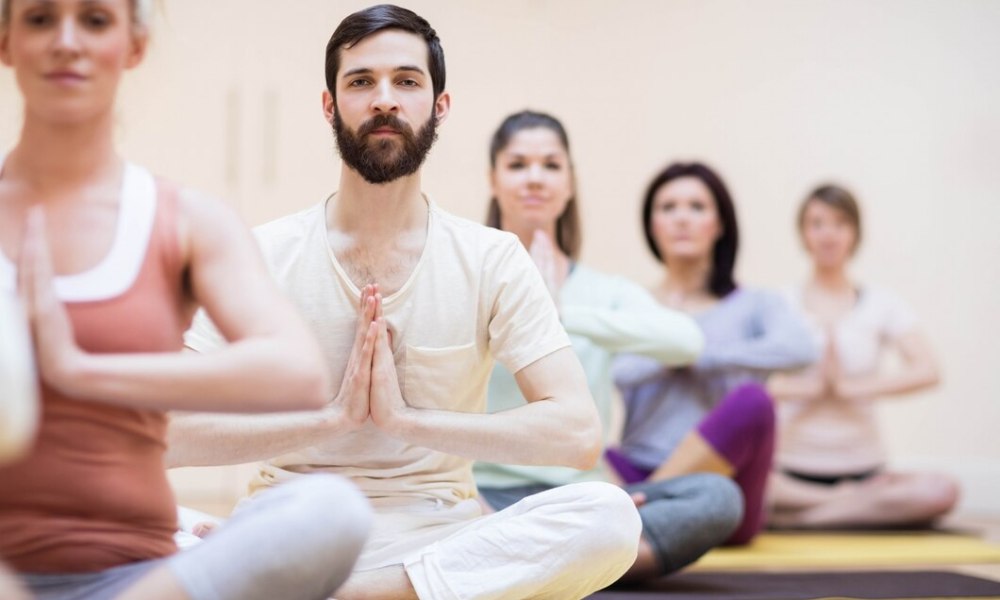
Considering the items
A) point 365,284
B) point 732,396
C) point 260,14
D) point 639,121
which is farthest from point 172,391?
point 639,121

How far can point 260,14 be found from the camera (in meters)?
3.65

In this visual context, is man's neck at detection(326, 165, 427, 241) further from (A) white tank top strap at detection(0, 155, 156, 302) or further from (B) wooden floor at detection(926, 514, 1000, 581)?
(B) wooden floor at detection(926, 514, 1000, 581)

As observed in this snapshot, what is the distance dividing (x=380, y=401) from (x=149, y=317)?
570 mm

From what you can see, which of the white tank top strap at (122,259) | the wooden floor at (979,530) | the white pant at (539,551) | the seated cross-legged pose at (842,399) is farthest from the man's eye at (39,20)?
the seated cross-legged pose at (842,399)

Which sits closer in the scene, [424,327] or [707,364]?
[424,327]

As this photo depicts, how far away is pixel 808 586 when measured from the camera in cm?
264

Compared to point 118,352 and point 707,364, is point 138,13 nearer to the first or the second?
→ point 118,352

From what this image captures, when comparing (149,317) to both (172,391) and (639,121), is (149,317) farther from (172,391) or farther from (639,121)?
(639,121)

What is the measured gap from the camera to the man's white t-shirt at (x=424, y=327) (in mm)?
1928

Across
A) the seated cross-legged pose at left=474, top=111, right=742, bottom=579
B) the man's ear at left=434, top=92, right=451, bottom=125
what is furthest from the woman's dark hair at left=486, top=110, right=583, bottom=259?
the man's ear at left=434, top=92, right=451, bottom=125

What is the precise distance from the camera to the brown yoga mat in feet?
8.14

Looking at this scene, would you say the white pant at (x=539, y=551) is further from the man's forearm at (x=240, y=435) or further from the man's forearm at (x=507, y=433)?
the man's forearm at (x=240, y=435)

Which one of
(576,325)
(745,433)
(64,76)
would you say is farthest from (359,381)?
(745,433)

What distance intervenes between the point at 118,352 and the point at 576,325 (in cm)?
156
